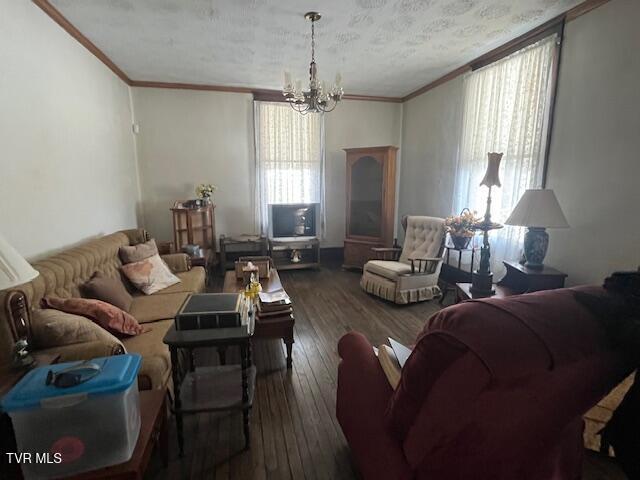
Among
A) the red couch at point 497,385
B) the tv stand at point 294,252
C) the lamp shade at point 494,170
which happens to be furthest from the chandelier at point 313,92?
the red couch at point 497,385

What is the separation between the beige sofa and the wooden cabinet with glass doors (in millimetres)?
2472

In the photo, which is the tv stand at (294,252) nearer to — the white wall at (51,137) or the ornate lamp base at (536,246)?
the white wall at (51,137)

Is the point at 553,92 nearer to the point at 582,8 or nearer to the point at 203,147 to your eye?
the point at 582,8

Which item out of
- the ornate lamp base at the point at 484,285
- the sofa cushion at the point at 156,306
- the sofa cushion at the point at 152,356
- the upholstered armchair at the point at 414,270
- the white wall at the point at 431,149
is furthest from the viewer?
the white wall at the point at 431,149

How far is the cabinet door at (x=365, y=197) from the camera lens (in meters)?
5.05

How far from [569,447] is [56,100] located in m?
3.89

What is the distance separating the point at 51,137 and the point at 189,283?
5.24 ft

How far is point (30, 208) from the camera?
2.30 metres

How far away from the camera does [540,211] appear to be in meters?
2.52

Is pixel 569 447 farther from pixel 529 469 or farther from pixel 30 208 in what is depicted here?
pixel 30 208

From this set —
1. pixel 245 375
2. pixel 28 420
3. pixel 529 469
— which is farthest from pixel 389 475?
pixel 28 420

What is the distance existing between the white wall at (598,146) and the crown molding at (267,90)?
0.09 metres

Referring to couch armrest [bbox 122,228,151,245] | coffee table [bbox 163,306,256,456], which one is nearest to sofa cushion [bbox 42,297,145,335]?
coffee table [bbox 163,306,256,456]

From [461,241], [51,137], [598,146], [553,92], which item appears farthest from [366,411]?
[553,92]
